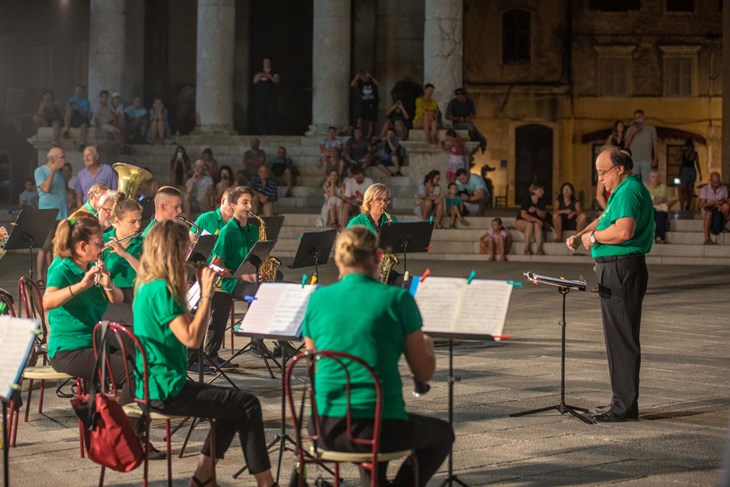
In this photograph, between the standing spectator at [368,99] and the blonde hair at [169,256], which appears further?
the standing spectator at [368,99]

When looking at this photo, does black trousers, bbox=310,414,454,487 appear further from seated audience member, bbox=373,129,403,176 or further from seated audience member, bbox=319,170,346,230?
seated audience member, bbox=373,129,403,176

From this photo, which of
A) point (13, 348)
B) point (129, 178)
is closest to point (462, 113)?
point (129, 178)

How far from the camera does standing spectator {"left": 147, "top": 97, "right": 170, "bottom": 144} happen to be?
88.3 ft

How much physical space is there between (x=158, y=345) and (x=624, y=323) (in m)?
3.35

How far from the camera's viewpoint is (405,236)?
35.7 feet

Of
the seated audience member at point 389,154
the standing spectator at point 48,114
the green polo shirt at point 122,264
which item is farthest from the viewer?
the standing spectator at point 48,114

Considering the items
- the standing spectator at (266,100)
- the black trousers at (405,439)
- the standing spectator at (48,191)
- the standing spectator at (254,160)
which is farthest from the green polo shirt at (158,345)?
the standing spectator at (266,100)

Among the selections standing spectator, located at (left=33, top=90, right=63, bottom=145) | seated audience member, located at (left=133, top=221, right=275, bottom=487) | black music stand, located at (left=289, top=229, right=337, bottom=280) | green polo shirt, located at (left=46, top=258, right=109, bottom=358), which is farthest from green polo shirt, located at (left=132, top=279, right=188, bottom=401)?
standing spectator, located at (left=33, top=90, right=63, bottom=145)

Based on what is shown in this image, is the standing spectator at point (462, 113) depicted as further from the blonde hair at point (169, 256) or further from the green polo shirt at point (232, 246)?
the blonde hair at point (169, 256)

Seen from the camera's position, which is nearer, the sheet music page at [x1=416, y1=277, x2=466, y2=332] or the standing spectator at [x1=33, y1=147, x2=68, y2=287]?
the sheet music page at [x1=416, y1=277, x2=466, y2=332]

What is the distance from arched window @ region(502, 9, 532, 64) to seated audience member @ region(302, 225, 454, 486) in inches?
1437

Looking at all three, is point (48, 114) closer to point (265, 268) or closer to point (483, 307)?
point (265, 268)

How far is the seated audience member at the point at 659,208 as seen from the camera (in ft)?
69.5

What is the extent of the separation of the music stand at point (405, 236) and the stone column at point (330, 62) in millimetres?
16005
